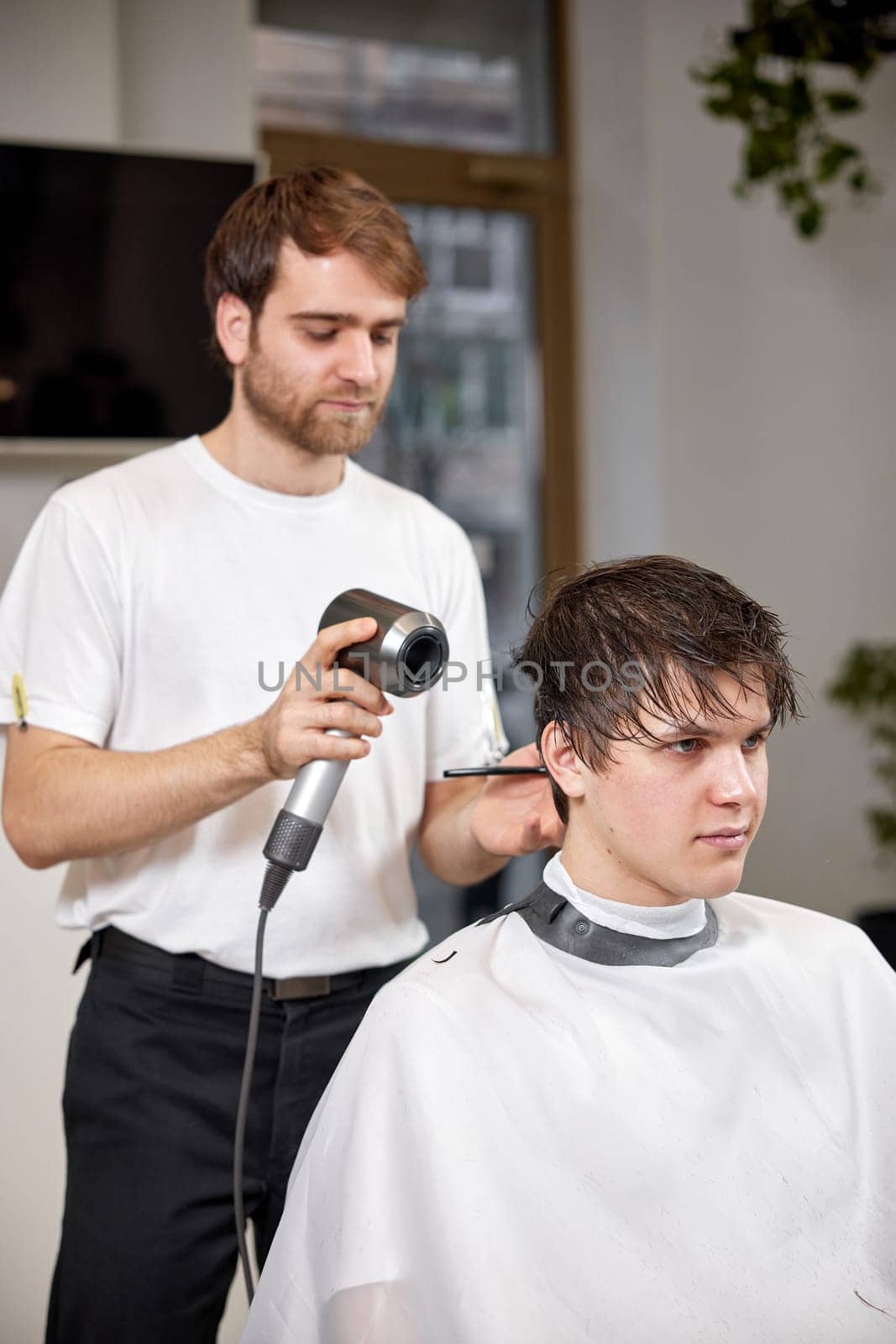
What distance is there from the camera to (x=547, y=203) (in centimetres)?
423

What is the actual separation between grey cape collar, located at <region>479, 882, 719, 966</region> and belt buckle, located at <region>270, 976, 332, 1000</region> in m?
0.30

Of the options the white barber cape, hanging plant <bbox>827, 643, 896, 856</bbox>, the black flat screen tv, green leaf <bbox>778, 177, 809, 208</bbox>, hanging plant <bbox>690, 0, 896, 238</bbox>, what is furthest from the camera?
hanging plant <bbox>827, 643, 896, 856</bbox>

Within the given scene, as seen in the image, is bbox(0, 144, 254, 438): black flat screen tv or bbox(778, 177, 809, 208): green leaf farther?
bbox(778, 177, 809, 208): green leaf

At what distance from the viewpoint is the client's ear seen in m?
1.45

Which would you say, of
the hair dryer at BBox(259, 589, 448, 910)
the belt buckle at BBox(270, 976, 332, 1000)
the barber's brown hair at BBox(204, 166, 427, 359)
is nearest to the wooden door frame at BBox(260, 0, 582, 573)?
the barber's brown hair at BBox(204, 166, 427, 359)

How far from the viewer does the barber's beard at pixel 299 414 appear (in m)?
1.63

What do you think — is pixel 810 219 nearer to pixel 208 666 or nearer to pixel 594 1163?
pixel 208 666

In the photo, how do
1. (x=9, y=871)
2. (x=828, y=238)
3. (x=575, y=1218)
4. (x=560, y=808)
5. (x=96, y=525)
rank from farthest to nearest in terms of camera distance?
(x=828, y=238) → (x=9, y=871) → (x=96, y=525) → (x=560, y=808) → (x=575, y=1218)

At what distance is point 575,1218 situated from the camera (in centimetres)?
128

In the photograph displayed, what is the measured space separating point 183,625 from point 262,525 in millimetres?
172

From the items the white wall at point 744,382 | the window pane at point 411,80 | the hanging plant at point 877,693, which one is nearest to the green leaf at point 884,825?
the hanging plant at point 877,693

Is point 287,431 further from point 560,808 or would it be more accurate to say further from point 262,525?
point 560,808

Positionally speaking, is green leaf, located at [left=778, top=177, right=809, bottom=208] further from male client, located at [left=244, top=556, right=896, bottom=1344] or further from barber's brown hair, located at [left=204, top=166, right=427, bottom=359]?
male client, located at [left=244, top=556, right=896, bottom=1344]

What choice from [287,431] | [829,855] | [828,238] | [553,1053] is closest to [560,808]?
[553,1053]
